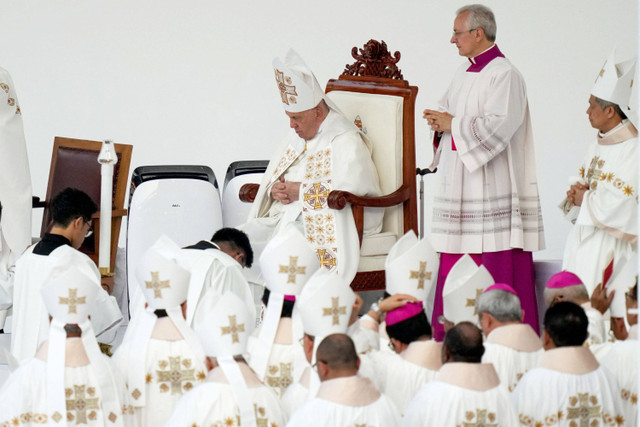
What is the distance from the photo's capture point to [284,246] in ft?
18.2

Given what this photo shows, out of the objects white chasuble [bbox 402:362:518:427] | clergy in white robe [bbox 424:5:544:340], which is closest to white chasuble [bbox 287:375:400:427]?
white chasuble [bbox 402:362:518:427]

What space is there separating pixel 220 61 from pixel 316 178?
377 centimetres

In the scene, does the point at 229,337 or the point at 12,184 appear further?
the point at 12,184

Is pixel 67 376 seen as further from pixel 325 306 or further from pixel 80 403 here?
pixel 325 306

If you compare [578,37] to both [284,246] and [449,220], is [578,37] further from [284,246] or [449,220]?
[284,246]

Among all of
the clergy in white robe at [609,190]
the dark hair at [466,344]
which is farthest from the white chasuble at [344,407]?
the clergy in white robe at [609,190]

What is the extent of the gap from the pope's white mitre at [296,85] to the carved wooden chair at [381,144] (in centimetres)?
37

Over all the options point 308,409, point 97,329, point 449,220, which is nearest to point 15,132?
point 97,329

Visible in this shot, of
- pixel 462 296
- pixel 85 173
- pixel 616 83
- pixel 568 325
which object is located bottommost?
pixel 568 325

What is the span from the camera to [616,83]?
6.50m

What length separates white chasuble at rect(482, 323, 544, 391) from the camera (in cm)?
507

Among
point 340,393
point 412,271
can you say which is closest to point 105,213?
point 412,271

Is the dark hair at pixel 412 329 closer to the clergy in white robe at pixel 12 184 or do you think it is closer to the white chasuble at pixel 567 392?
the white chasuble at pixel 567 392

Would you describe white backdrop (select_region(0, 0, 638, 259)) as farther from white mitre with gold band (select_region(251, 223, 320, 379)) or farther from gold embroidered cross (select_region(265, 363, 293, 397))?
gold embroidered cross (select_region(265, 363, 293, 397))
